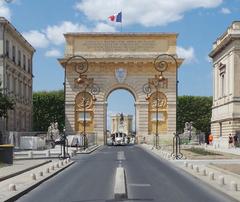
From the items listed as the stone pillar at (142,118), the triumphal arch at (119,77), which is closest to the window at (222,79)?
the triumphal arch at (119,77)

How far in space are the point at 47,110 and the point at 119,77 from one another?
1663cm

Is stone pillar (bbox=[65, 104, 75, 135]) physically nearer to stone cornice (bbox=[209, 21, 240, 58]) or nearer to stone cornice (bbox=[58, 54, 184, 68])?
stone cornice (bbox=[58, 54, 184, 68])

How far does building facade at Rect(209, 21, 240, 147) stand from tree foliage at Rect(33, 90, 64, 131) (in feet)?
93.0

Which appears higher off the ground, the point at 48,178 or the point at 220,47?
the point at 220,47

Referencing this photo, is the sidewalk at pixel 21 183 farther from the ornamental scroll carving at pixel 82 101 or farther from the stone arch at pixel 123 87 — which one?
the stone arch at pixel 123 87

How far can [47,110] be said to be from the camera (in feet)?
→ 300

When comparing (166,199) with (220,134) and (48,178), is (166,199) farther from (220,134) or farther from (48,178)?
(220,134)

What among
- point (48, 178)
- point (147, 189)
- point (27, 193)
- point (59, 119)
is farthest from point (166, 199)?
point (59, 119)

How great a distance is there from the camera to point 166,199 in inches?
631

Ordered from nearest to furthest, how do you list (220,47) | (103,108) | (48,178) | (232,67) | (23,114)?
(48,178) < (232,67) < (220,47) < (23,114) < (103,108)

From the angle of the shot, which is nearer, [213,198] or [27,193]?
[213,198]

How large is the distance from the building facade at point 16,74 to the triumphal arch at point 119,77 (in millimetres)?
5260

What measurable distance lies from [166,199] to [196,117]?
77.4m

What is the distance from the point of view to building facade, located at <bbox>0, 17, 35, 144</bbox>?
60.0m
